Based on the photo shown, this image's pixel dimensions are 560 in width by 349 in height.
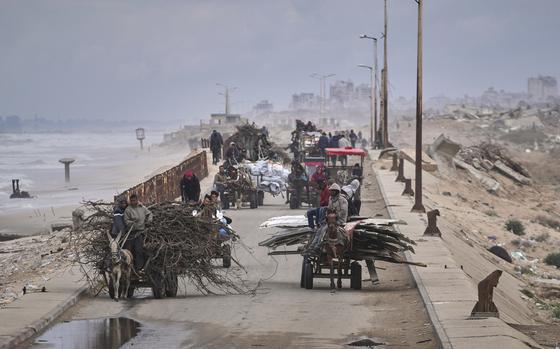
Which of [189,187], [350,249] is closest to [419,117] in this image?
[189,187]

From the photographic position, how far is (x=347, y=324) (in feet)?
59.6

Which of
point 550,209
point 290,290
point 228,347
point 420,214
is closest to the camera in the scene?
point 228,347

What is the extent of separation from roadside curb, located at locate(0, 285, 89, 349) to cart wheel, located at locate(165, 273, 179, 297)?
145 cm

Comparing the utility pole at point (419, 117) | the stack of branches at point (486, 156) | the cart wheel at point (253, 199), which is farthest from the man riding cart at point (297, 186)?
the stack of branches at point (486, 156)

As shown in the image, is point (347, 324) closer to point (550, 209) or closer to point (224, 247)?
point (224, 247)

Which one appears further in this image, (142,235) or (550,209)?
(550,209)

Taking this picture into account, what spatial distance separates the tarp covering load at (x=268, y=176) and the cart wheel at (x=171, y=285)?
19563 millimetres

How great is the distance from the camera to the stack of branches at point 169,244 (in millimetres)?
20109

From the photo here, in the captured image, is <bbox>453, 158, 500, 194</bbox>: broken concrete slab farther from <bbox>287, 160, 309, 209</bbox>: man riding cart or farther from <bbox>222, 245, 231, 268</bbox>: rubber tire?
<bbox>222, 245, 231, 268</bbox>: rubber tire

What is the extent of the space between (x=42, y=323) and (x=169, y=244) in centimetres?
283

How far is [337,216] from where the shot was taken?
21.3 m

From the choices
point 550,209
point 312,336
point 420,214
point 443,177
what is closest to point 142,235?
point 312,336

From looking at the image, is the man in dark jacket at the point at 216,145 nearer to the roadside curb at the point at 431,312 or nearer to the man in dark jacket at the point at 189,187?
the man in dark jacket at the point at 189,187

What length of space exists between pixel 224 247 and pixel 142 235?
8.66ft
